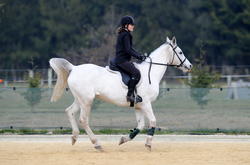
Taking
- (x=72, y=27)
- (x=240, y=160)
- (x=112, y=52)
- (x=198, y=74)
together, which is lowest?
(x=240, y=160)

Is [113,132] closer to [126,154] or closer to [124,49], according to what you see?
[124,49]

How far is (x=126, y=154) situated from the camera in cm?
1356

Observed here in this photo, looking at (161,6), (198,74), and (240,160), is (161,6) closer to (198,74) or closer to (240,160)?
(198,74)

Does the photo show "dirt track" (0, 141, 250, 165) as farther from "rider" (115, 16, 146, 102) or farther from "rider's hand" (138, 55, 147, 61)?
"rider's hand" (138, 55, 147, 61)

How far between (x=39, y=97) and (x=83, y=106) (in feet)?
17.6

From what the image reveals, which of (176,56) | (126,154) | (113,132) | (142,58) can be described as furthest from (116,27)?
(126,154)

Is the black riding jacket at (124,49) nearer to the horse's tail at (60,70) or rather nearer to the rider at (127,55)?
the rider at (127,55)

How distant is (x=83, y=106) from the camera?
14273 mm

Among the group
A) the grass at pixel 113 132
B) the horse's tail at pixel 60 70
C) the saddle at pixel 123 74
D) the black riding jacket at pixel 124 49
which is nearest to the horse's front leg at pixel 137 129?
the saddle at pixel 123 74

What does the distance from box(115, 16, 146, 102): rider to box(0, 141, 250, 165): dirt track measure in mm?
1339

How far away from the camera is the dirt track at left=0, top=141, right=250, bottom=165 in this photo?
1243cm

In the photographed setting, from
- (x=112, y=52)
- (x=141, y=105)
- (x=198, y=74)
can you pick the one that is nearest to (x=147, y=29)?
(x=112, y=52)

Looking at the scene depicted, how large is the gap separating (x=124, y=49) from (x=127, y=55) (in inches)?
5.8

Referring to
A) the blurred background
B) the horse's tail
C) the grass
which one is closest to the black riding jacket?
the horse's tail
